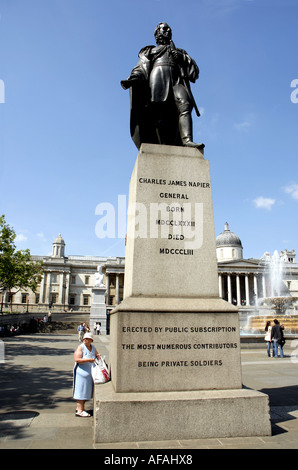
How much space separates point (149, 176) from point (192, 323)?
92.0 inches

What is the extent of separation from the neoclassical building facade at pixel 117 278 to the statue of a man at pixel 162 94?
88.0 metres

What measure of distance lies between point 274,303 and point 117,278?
191 feet

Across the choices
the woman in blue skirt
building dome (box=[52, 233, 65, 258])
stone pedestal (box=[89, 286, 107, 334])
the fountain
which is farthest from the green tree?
building dome (box=[52, 233, 65, 258])

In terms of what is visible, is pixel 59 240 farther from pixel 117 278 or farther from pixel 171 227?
pixel 171 227

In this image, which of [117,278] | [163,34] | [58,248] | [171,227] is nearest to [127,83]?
[163,34]

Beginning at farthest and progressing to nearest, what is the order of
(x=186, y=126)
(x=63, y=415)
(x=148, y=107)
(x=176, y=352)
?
(x=148, y=107) → (x=186, y=126) → (x=63, y=415) → (x=176, y=352)

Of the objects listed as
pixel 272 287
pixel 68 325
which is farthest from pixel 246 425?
pixel 272 287

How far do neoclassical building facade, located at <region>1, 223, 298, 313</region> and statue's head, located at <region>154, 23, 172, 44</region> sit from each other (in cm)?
8798

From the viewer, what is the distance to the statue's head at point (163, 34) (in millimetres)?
6428

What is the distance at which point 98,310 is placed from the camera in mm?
38469

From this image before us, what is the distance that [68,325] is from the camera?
49.2m

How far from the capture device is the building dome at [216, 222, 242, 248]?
4011 inches

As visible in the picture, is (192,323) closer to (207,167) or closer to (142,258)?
(142,258)

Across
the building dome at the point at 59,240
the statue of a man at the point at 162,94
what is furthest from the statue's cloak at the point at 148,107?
the building dome at the point at 59,240
